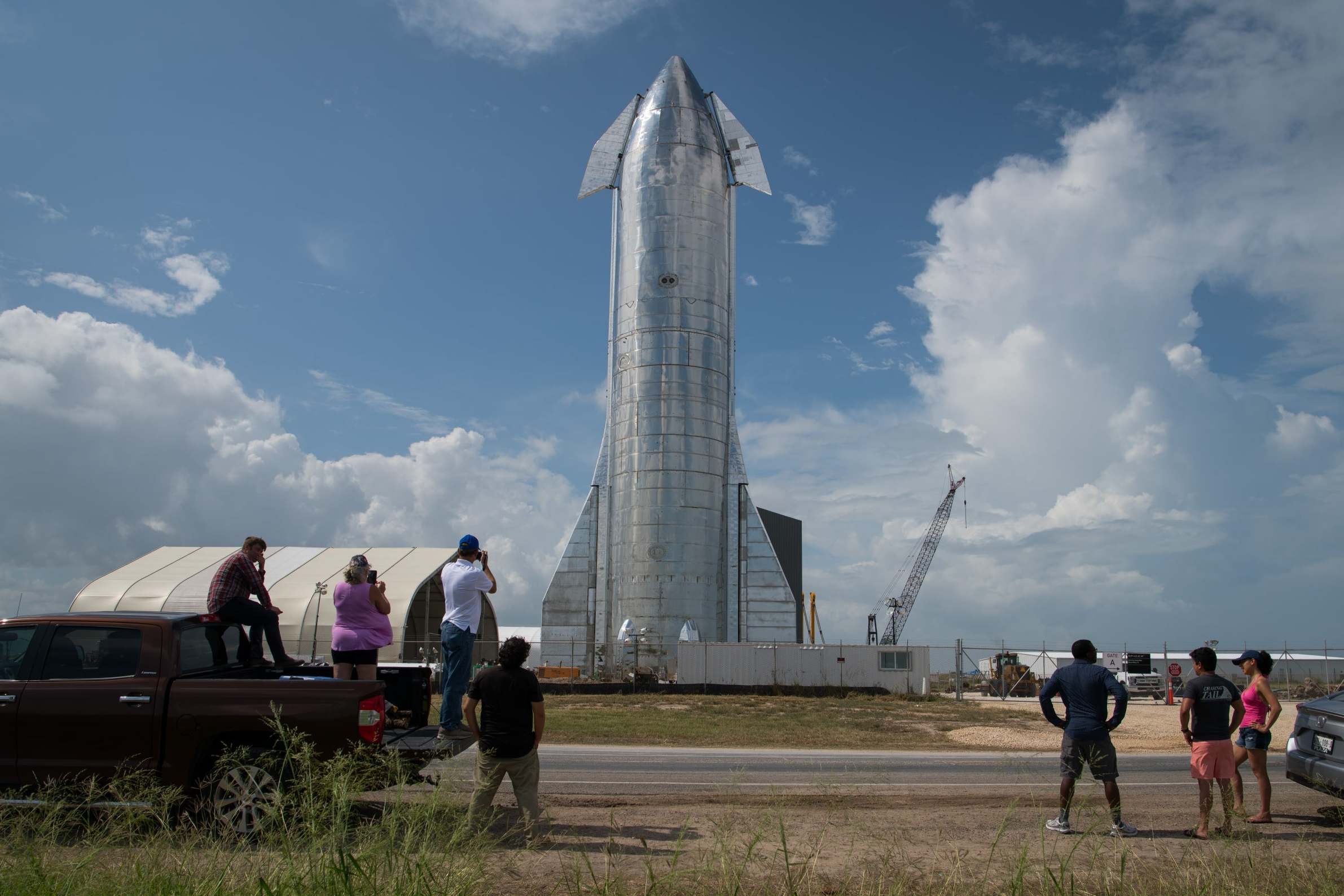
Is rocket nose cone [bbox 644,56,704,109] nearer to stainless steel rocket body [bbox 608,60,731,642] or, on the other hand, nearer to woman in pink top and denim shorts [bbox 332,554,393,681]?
stainless steel rocket body [bbox 608,60,731,642]

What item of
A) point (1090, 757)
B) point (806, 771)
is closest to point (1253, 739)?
point (1090, 757)

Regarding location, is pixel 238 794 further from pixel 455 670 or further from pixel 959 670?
pixel 959 670

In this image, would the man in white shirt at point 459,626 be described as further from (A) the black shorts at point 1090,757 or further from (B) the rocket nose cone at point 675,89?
(B) the rocket nose cone at point 675,89

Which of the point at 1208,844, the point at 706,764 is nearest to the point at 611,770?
the point at 706,764

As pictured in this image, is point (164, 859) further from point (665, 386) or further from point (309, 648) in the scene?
point (309, 648)

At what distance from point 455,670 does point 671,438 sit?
29.7 m

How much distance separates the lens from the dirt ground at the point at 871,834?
6.36 m

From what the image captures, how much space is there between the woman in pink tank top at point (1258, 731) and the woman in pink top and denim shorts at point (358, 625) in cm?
826

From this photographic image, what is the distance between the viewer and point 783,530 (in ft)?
188

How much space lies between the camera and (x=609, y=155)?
148 feet

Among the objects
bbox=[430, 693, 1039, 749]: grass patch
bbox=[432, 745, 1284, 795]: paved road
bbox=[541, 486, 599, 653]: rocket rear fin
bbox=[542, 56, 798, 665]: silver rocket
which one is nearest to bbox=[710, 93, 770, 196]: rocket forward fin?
bbox=[542, 56, 798, 665]: silver rocket

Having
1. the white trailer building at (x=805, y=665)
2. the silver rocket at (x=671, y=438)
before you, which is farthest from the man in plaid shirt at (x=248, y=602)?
the silver rocket at (x=671, y=438)

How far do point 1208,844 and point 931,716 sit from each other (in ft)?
65.8

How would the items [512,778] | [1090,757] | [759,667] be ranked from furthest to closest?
[759,667] < [1090,757] < [512,778]
